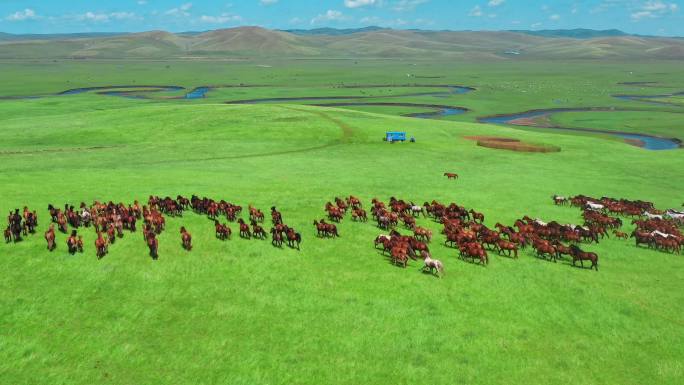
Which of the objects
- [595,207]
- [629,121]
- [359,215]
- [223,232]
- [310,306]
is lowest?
[595,207]

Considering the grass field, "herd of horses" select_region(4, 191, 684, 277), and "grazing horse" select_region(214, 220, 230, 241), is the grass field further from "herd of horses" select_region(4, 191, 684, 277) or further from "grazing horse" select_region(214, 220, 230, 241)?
"herd of horses" select_region(4, 191, 684, 277)

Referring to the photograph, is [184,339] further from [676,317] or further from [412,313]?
[676,317]

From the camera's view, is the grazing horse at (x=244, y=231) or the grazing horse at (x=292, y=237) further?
the grazing horse at (x=244, y=231)

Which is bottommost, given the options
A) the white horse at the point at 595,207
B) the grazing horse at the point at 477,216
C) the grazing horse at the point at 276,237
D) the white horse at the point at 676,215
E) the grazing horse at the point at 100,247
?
the white horse at the point at 676,215

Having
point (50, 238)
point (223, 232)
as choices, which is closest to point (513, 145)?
point (223, 232)

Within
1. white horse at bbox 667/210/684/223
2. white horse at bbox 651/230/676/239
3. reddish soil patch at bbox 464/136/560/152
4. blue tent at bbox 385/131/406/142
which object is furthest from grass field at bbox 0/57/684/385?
blue tent at bbox 385/131/406/142

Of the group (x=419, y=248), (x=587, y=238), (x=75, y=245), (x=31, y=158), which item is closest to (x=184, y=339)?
(x=75, y=245)

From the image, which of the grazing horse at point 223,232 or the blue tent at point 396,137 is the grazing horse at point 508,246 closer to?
the grazing horse at point 223,232

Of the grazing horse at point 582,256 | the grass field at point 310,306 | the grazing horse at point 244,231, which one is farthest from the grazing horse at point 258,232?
the grazing horse at point 582,256

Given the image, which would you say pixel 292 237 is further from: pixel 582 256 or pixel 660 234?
pixel 660 234
